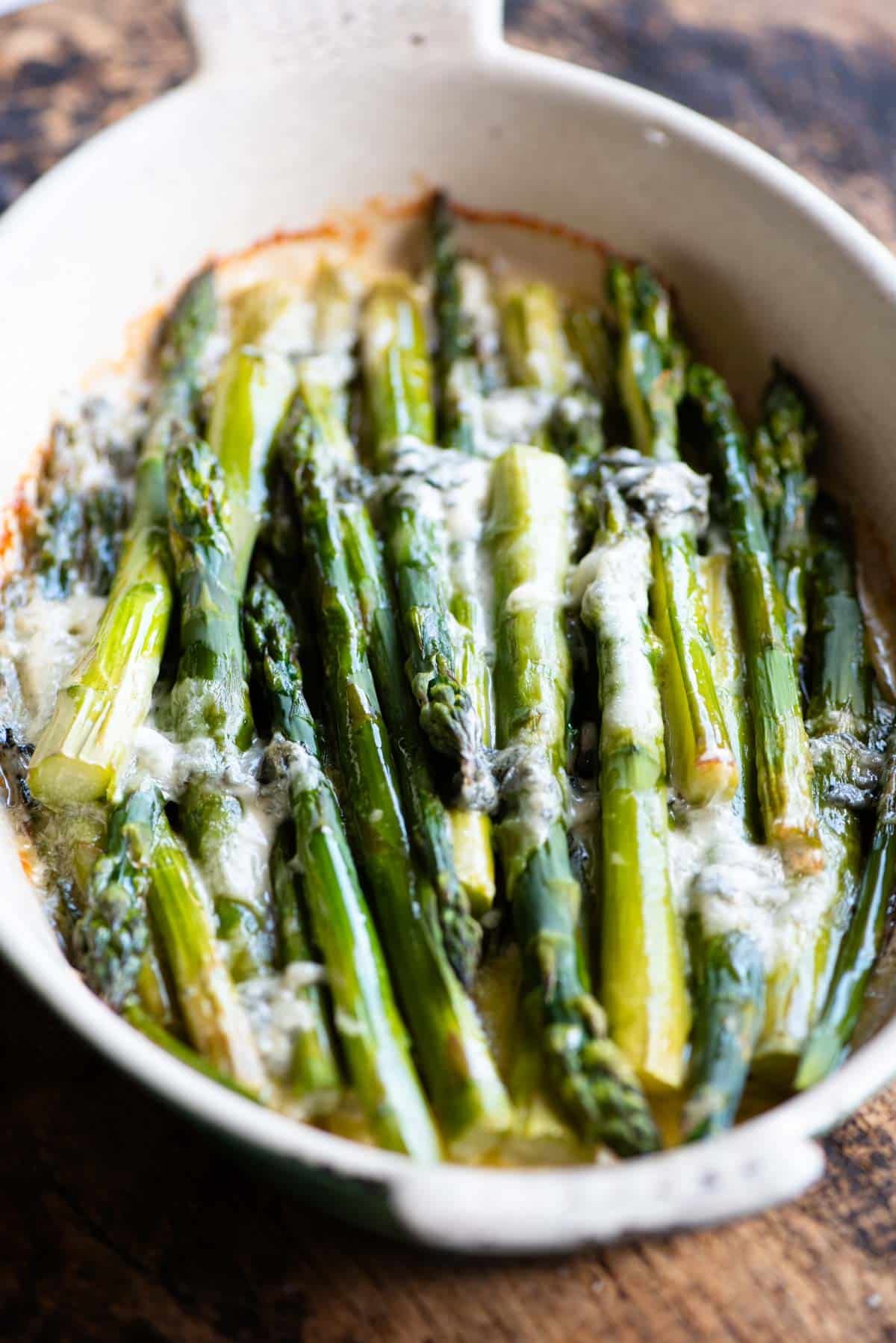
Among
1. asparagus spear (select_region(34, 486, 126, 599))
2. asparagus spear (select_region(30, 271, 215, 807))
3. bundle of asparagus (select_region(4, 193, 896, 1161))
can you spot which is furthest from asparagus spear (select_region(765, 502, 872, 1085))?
asparagus spear (select_region(34, 486, 126, 599))

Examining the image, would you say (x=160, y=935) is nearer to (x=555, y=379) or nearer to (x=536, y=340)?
(x=555, y=379)

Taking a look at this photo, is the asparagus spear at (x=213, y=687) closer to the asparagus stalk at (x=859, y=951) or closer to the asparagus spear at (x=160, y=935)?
the asparagus spear at (x=160, y=935)

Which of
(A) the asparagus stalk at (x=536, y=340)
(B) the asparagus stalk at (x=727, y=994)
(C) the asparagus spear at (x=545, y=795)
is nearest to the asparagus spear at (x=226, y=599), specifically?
(C) the asparagus spear at (x=545, y=795)

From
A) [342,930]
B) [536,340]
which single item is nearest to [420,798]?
[342,930]

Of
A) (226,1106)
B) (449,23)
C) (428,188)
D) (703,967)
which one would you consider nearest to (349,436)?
(428,188)

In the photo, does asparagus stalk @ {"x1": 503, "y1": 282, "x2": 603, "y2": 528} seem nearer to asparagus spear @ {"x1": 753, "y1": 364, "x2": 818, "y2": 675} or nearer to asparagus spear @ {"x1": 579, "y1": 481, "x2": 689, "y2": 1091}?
asparagus spear @ {"x1": 579, "y1": 481, "x2": 689, "y2": 1091}
